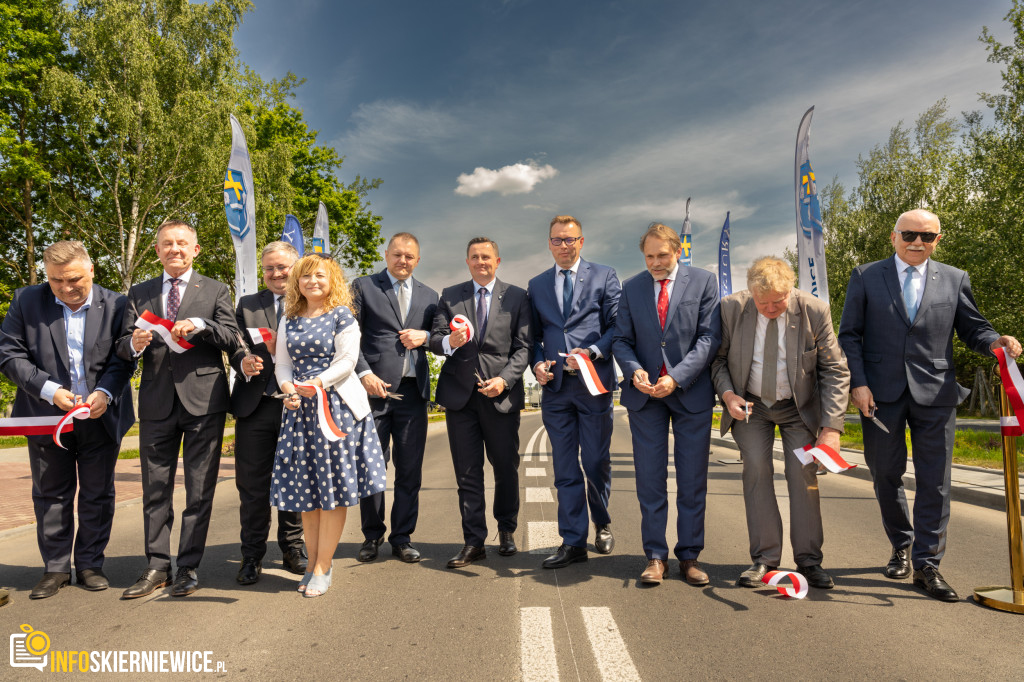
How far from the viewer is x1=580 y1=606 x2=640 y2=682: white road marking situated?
2744 millimetres

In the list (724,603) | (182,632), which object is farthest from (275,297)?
(724,603)

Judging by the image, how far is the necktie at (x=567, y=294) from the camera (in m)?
4.89

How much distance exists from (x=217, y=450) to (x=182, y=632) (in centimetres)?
139

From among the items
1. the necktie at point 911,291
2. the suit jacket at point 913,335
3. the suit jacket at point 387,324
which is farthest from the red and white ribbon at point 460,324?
the necktie at point 911,291

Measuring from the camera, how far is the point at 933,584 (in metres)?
3.88

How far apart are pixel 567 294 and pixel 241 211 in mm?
8090

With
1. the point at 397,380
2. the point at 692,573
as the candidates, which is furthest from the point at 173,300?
the point at 692,573

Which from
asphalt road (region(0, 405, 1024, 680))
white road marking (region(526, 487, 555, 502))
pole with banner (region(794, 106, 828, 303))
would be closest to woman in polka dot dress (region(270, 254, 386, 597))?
asphalt road (region(0, 405, 1024, 680))

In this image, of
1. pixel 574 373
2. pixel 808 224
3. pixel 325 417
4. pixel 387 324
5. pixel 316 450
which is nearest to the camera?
pixel 325 417

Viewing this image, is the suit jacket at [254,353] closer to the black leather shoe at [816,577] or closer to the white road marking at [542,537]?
the white road marking at [542,537]

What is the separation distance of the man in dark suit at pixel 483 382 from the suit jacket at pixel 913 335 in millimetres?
2491

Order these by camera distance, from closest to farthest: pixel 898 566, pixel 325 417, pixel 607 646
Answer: pixel 607 646
pixel 325 417
pixel 898 566

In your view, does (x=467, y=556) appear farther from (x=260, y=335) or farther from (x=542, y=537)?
(x=260, y=335)

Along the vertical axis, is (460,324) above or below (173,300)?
below
